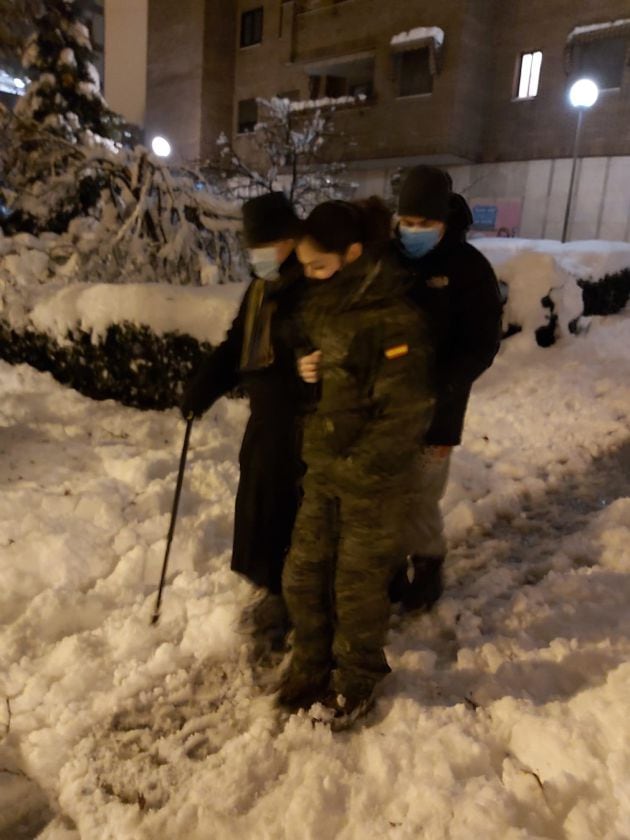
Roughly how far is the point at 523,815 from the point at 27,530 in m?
2.84

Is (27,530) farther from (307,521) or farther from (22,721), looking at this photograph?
(307,521)

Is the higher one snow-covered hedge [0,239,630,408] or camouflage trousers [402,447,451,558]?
snow-covered hedge [0,239,630,408]

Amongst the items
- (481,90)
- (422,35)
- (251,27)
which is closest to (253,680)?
(422,35)

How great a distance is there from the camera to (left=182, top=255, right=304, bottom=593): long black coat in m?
2.61

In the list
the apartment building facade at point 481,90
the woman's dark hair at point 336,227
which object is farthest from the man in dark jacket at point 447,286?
the apartment building facade at point 481,90

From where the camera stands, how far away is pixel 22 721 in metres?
2.58

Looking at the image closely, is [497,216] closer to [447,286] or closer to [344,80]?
[344,80]

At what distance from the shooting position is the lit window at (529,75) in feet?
65.2

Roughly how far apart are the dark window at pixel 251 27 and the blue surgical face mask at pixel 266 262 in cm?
2662

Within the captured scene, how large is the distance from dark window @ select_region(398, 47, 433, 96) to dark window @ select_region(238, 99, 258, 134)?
22.8ft

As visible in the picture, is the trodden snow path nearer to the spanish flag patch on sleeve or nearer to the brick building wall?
the spanish flag patch on sleeve

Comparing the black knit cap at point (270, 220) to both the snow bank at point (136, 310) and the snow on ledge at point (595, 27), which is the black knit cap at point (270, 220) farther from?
the snow on ledge at point (595, 27)

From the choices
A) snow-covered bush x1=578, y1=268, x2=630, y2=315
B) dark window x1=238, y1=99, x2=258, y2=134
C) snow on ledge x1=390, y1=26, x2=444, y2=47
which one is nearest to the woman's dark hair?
snow-covered bush x1=578, y1=268, x2=630, y2=315

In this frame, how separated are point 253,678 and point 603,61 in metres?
21.1
